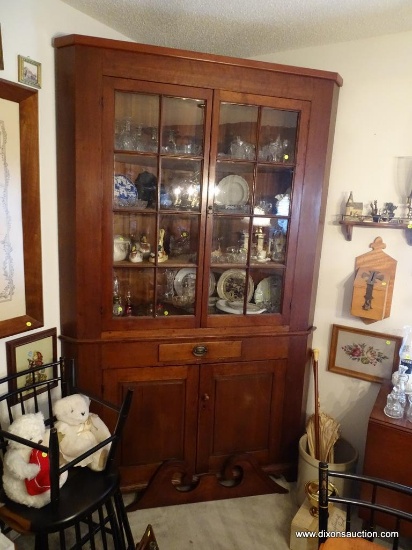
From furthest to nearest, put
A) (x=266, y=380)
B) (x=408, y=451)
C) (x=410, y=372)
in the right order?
(x=266, y=380) → (x=410, y=372) → (x=408, y=451)

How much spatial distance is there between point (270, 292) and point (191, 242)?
49 centimetres

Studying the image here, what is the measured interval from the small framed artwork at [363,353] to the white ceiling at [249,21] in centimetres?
145

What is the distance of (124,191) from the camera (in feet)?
5.63

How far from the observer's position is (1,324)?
1.56 meters

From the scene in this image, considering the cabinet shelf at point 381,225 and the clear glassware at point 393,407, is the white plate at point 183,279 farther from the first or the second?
the clear glassware at point 393,407

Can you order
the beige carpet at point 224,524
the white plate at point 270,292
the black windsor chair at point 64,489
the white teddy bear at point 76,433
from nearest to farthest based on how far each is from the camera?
the black windsor chair at point 64,489
the white teddy bear at point 76,433
the beige carpet at point 224,524
the white plate at point 270,292

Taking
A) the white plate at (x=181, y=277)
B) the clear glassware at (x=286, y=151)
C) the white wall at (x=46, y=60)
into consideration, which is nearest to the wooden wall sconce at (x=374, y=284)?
the clear glassware at (x=286, y=151)

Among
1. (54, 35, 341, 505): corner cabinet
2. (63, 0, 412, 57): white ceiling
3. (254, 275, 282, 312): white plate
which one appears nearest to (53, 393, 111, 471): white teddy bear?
(54, 35, 341, 505): corner cabinet

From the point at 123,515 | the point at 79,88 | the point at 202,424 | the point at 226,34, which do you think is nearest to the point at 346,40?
the point at 226,34

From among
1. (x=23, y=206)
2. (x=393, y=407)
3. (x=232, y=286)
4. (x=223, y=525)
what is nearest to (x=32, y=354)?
(x=23, y=206)

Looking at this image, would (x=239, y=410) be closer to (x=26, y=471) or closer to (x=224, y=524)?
(x=224, y=524)

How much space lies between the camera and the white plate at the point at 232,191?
181 cm

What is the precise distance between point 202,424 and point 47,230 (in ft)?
3.91

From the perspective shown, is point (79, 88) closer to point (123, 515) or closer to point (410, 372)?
point (123, 515)
